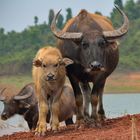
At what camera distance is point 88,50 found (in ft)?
32.6

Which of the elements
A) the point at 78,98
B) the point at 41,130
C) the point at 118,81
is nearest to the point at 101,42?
the point at 78,98

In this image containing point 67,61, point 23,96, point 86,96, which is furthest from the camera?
point 23,96

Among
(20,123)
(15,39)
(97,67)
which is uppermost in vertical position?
(15,39)

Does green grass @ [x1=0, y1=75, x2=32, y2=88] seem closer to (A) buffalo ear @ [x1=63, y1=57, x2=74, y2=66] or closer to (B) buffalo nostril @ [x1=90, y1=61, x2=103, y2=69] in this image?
(A) buffalo ear @ [x1=63, y1=57, x2=74, y2=66]

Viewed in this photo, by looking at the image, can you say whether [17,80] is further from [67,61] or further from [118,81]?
[67,61]

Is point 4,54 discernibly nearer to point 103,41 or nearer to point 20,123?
point 20,123

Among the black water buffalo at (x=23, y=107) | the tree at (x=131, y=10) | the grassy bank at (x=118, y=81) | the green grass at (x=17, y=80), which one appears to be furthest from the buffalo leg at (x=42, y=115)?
the tree at (x=131, y=10)

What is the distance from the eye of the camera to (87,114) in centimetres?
1113

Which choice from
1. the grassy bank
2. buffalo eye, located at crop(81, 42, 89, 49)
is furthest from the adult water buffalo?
the grassy bank

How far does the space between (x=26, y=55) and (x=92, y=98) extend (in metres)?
43.3

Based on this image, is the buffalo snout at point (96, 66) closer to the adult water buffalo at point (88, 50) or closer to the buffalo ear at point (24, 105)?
the adult water buffalo at point (88, 50)

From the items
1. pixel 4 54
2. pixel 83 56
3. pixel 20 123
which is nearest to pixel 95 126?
pixel 83 56

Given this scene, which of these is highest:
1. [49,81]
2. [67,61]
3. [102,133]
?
[67,61]

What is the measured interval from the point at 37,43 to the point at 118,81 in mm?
11944
